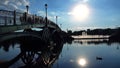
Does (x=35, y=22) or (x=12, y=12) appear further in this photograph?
(x=35, y=22)

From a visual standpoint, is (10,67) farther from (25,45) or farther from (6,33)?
(6,33)

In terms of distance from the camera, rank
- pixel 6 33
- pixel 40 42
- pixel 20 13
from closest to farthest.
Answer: pixel 6 33
pixel 20 13
pixel 40 42

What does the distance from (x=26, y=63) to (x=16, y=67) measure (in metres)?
2.34

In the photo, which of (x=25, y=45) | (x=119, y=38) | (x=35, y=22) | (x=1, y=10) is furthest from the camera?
(x=119, y=38)

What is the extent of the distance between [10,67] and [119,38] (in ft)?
505

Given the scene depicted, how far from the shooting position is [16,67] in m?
45.9

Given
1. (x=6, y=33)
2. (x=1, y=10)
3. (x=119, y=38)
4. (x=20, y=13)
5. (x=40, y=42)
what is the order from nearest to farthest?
(x=1, y=10), (x=6, y=33), (x=20, y=13), (x=40, y=42), (x=119, y=38)

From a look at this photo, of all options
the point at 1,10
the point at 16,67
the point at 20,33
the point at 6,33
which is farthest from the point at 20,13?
the point at 16,67

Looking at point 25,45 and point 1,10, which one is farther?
point 25,45

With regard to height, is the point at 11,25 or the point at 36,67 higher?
the point at 11,25

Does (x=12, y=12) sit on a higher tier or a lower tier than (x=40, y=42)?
higher

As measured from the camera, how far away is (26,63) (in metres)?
→ 45.5

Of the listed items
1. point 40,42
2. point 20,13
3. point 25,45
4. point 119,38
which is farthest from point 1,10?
point 119,38

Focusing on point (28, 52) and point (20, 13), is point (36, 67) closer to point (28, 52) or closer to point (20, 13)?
point (28, 52)
